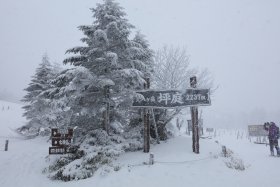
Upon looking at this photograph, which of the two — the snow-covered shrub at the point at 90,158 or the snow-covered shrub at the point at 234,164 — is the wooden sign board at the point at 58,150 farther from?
the snow-covered shrub at the point at 234,164

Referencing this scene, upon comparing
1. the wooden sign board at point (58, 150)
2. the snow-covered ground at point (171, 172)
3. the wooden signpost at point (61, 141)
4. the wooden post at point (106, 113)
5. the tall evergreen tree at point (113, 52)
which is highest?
the tall evergreen tree at point (113, 52)

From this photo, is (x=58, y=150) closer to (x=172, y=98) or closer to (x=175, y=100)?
(x=172, y=98)

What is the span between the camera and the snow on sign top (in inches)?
624

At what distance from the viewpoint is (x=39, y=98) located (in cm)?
2959

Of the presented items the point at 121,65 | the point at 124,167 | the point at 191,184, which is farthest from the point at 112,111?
the point at 191,184

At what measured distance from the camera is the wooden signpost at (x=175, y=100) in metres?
15.8

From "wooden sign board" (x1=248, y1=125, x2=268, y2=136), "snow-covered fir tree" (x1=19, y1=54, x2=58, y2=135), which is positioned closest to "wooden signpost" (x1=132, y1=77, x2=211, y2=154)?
"snow-covered fir tree" (x1=19, y1=54, x2=58, y2=135)

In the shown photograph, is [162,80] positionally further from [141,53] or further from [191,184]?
[191,184]

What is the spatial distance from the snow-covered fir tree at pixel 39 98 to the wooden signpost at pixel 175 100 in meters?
16.7

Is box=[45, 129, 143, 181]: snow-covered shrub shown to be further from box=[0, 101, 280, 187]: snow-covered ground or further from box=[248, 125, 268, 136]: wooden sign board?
box=[248, 125, 268, 136]: wooden sign board

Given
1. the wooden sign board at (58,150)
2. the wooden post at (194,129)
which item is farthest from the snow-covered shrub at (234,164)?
the wooden sign board at (58,150)

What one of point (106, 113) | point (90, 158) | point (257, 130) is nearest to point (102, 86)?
point (106, 113)

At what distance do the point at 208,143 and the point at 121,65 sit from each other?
782 centimetres

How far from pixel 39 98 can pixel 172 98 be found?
18.9m
